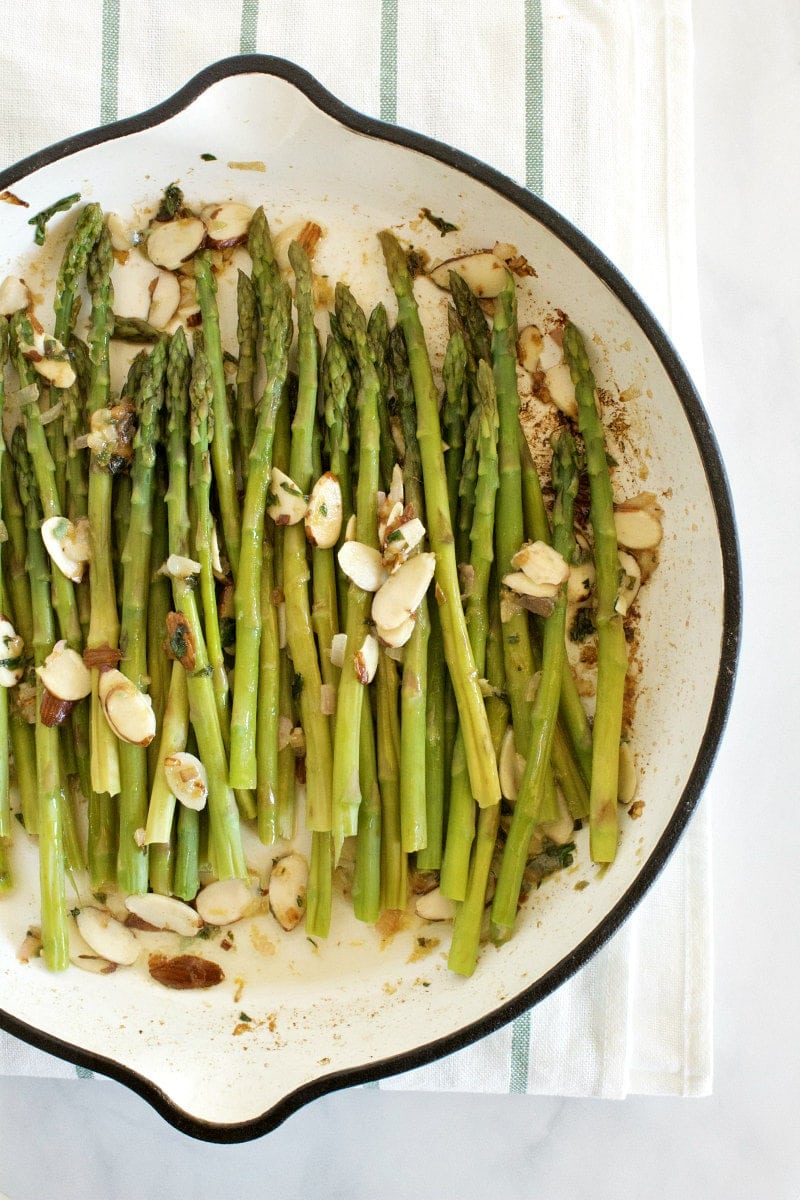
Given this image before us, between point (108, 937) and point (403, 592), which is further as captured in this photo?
point (108, 937)

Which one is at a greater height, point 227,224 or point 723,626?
point 227,224

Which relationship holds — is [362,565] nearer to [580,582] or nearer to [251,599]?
[251,599]

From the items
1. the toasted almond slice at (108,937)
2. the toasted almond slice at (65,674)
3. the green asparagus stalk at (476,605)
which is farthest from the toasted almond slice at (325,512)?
the toasted almond slice at (108,937)

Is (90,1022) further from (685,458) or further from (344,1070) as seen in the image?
(685,458)

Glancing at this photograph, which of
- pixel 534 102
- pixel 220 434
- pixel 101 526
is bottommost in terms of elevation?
pixel 101 526

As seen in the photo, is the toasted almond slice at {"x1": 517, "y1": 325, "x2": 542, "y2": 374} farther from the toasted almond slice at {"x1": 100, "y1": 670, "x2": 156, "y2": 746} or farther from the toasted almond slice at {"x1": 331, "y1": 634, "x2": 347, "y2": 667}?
the toasted almond slice at {"x1": 100, "y1": 670, "x2": 156, "y2": 746}

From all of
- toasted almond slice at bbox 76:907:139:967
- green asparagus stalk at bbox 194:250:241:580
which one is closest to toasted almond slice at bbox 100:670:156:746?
green asparagus stalk at bbox 194:250:241:580

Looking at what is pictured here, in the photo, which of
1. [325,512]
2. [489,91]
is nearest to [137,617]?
[325,512]
